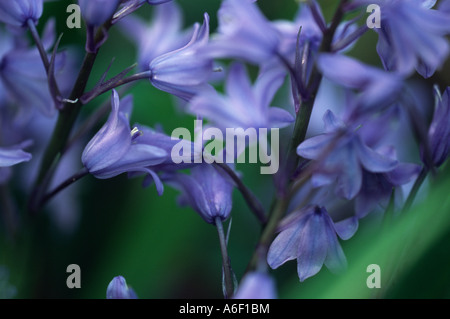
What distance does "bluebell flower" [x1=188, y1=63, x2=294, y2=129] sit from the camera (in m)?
0.41

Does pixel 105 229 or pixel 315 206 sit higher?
pixel 315 206

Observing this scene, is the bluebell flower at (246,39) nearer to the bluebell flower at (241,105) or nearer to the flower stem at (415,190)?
the bluebell flower at (241,105)

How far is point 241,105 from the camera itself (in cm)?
45

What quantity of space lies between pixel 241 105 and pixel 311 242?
128 millimetres

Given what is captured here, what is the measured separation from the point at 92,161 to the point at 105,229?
260 mm

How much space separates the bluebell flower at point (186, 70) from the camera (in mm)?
511

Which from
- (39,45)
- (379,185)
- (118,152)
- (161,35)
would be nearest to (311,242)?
(379,185)

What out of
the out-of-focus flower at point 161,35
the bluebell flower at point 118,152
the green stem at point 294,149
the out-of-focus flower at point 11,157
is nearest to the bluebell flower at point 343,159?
the green stem at point 294,149

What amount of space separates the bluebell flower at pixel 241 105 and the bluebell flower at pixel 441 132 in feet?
0.40

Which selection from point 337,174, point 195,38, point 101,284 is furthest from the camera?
point 101,284

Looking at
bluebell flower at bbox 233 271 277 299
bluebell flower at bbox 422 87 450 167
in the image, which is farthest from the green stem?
bluebell flower at bbox 422 87 450 167
